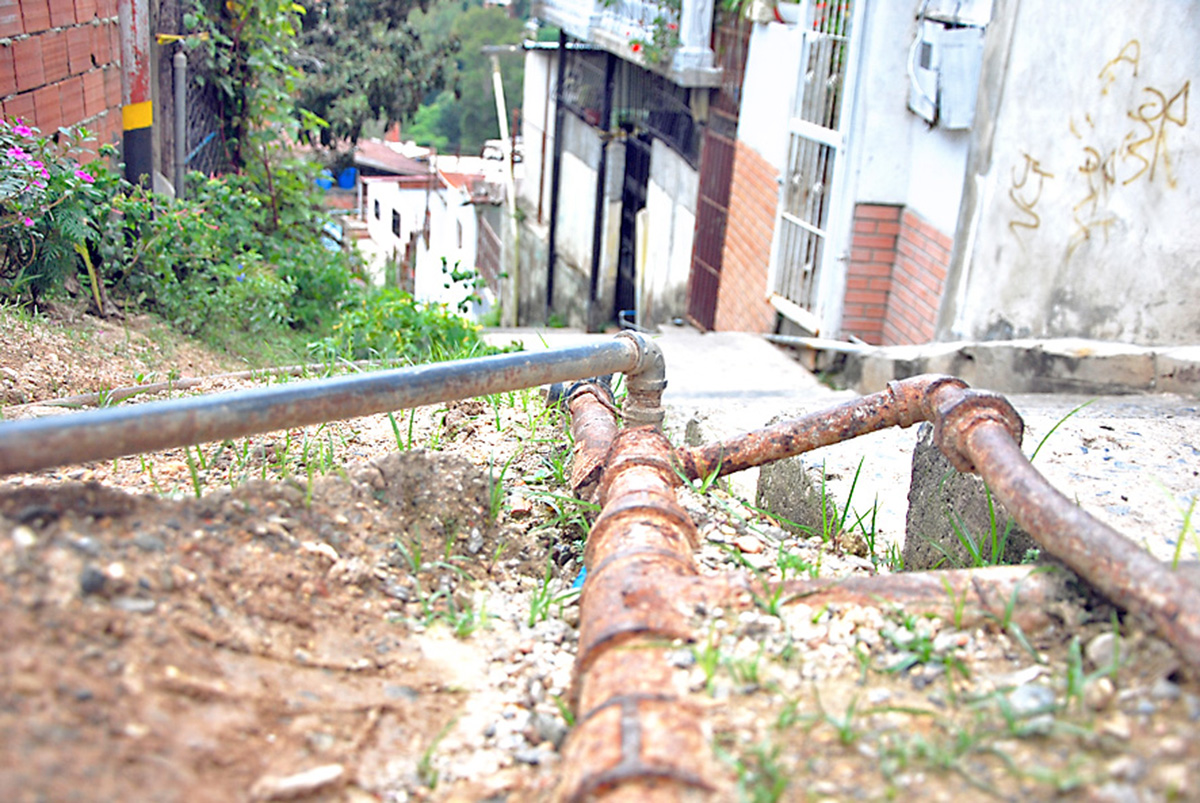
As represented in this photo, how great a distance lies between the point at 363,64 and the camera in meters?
12.7

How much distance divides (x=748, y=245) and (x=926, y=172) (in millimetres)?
2354

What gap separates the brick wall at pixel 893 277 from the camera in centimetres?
679

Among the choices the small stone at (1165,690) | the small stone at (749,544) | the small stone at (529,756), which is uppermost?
the small stone at (1165,690)

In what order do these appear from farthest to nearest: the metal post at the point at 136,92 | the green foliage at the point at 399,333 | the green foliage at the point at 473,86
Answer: the green foliage at the point at 473,86
the metal post at the point at 136,92
the green foliage at the point at 399,333

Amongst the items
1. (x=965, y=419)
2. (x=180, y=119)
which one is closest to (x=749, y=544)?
(x=965, y=419)

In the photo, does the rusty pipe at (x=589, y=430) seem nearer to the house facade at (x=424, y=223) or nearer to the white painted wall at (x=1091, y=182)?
the white painted wall at (x=1091, y=182)

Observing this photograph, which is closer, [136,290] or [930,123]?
[136,290]

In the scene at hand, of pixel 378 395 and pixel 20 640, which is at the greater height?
pixel 378 395

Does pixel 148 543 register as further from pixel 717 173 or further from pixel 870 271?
pixel 717 173

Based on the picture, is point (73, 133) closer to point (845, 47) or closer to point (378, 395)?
point (378, 395)

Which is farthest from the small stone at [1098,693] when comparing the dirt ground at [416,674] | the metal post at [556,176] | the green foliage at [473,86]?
the green foliage at [473,86]

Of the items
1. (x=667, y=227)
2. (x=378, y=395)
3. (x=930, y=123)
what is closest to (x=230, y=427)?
(x=378, y=395)

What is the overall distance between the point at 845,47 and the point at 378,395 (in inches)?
244

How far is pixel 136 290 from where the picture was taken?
5.49m
